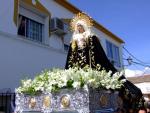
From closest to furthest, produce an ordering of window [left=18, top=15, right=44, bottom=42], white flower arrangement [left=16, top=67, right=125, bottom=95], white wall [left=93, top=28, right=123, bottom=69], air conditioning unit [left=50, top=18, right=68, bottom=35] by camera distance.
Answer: white flower arrangement [left=16, top=67, right=125, bottom=95] → window [left=18, top=15, right=44, bottom=42] → air conditioning unit [left=50, top=18, right=68, bottom=35] → white wall [left=93, top=28, right=123, bottom=69]

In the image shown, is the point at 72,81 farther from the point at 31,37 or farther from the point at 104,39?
the point at 104,39

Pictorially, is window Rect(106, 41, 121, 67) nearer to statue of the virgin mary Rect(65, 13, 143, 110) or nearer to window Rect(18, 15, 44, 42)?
window Rect(18, 15, 44, 42)

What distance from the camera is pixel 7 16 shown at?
801cm

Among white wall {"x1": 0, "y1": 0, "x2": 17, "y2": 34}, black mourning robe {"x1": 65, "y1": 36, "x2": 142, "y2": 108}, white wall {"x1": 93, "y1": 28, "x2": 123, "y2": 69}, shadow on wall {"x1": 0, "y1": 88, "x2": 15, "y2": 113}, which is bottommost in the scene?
shadow on wall {"x1": 0, "y1": 88, "x2": 15, "y2": 113}

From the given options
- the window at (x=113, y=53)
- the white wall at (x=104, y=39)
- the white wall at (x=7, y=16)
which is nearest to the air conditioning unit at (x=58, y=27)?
the white wall at (x=7, y=16)

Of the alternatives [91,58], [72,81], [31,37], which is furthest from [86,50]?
[31,37]

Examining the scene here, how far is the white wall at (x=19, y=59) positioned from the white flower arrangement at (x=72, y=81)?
4.05 meters

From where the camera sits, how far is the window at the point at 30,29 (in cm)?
905

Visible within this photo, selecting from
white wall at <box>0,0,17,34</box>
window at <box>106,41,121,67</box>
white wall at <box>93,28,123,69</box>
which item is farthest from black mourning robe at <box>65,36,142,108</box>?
window at <box>106,41,121,67</box>

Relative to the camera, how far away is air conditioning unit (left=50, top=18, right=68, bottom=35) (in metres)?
9.97

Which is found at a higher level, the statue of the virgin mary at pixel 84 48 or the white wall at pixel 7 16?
the white wall at pixel 7 16

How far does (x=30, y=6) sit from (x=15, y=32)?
1.29m

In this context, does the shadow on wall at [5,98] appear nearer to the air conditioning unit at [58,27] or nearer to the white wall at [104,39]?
the air conditioning unit at [58,27]

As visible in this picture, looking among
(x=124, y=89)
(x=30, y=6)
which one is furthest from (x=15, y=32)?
(x=124, y=89)
